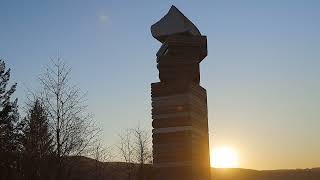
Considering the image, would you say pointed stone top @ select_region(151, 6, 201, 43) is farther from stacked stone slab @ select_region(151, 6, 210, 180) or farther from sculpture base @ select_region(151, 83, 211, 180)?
sculpture base @ select_region(151, 83, 211, 180)

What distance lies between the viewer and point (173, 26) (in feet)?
59.5

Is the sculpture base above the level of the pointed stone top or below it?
below

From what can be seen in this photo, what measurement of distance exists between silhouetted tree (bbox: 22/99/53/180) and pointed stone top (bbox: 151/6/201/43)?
6.10 m

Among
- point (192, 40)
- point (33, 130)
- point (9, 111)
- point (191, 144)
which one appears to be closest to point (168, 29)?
point (192, 40)

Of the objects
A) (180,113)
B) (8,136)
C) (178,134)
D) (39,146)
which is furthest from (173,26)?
(8,136)

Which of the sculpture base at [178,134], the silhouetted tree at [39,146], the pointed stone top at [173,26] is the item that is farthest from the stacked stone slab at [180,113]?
the silhouetted tree at [39,146]

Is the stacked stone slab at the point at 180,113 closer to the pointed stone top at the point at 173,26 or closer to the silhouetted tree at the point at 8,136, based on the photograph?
the pointed stone top at the point at 173,26

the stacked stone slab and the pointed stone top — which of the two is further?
the pointed stone top

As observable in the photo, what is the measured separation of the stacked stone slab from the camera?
17.2 meters

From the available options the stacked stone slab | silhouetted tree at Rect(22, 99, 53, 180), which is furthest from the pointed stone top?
silhouetted tree at Rect(22, 99, 53, 180)

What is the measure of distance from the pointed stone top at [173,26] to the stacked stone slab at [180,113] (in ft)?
0.56

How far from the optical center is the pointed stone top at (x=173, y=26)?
18.1 metres

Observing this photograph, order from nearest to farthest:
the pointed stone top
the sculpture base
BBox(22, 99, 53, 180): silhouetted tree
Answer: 1. the sculpture base
2. the pointed stone top
3. BBox(22, 99, 53, 180): silhouetted tree

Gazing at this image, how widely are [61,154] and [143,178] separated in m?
13.6
